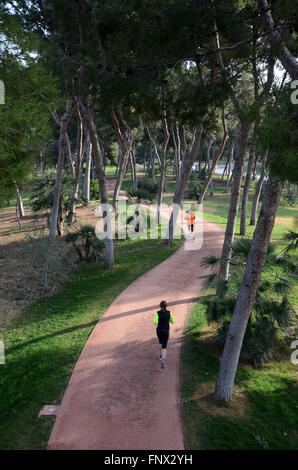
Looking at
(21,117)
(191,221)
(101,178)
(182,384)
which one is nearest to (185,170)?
(191,221)

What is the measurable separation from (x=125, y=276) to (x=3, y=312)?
4.84 m

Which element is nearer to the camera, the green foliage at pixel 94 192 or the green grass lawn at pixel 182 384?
the green grass lawn at pixel 182 384

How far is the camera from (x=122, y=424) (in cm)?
588

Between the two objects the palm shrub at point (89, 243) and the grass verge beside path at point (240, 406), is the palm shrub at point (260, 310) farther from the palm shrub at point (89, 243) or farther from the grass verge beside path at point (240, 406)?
the palm shrub at point (89, 243)

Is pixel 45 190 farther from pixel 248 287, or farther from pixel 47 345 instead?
pixel 248 287

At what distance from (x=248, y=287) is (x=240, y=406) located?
2.54m

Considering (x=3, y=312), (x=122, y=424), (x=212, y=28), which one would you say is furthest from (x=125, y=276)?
(x=212, y=28)

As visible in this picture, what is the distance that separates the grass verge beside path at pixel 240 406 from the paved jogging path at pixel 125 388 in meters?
0.27

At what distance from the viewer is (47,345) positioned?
8.80m

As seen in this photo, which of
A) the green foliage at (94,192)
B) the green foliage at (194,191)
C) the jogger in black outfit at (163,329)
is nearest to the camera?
the jogger in black outfit at (163,329)

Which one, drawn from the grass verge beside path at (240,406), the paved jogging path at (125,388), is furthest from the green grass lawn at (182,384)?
the paved jogging path at (125,388)

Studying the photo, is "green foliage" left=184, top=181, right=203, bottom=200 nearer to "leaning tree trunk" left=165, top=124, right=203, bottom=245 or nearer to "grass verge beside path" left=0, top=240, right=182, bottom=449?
"leaning tree trunk" left=165, top=124, right=203, bottom=245

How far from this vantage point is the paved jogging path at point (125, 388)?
5.60m
